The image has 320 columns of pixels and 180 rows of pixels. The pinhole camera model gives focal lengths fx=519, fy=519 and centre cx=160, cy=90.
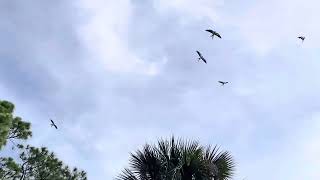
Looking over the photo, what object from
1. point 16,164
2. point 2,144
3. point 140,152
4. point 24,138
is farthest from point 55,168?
point 140,152

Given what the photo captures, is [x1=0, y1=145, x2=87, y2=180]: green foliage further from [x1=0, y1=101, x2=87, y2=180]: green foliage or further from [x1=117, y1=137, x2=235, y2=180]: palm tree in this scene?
[x1=117, y1=137, x2=235, y2=180]: palm tree

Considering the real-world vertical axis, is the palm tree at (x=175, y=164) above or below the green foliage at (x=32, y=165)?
below

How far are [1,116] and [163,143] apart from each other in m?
10.6

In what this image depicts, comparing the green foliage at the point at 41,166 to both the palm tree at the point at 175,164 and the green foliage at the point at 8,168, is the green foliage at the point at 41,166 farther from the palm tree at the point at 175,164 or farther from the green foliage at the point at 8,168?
the palm tree at the point at 175,164

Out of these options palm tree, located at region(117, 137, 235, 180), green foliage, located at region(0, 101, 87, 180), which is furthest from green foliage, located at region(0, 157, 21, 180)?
palm tree, located at region(117, 137, 235, 180)

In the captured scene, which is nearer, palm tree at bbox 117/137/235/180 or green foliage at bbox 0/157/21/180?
palm tree at bbox 117/137/235/180

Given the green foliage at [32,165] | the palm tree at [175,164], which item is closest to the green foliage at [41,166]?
the green foliage at [32,165]

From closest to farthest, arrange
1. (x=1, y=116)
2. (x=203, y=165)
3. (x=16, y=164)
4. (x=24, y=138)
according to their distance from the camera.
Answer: (x=203, y=165)
(x=1, y=116)
(x=24, y=138)
(x=16, y=164)

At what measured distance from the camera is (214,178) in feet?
43.1

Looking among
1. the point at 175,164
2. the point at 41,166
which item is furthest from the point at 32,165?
the point at 175,164

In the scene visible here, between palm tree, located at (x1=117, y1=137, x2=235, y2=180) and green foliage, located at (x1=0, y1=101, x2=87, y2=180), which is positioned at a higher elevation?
green foliage, located at (x1=0, y1=101, x2=87, y2=180)

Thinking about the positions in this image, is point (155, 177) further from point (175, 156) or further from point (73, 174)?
point (73, 174)

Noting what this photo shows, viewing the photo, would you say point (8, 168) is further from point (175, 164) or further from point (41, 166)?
point (175, 164)

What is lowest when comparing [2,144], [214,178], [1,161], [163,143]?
[214,178]
